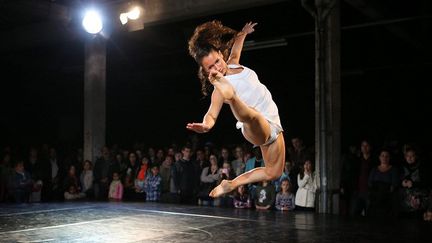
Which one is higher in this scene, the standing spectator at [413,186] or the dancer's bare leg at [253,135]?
the dancer's bare leg at [253,135]

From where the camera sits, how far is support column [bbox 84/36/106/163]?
11.1 m

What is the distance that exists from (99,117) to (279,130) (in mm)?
7726

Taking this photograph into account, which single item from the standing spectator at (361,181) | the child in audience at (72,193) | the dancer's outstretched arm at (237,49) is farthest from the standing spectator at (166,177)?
the dancer's outstretched arm at (237,49)

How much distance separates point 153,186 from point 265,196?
2.39 meters

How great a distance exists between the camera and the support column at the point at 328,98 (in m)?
7.92

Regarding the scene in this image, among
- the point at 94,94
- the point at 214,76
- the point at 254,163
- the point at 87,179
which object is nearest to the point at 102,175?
the point at 87,179

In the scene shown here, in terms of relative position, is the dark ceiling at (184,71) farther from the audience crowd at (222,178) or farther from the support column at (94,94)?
the audience crowd at (222,178)

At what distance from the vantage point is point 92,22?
10.2m

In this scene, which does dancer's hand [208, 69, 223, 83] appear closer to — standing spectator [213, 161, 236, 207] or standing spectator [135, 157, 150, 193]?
standing spectator [213, 161, 236, 207]

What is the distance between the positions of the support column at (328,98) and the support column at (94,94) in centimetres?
514

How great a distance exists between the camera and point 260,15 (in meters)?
11.1

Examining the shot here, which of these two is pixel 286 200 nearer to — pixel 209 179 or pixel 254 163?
pixel 254 163

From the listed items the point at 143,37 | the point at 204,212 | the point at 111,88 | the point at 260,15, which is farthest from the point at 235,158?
the point at 111,88

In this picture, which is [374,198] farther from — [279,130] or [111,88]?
[111,88]
